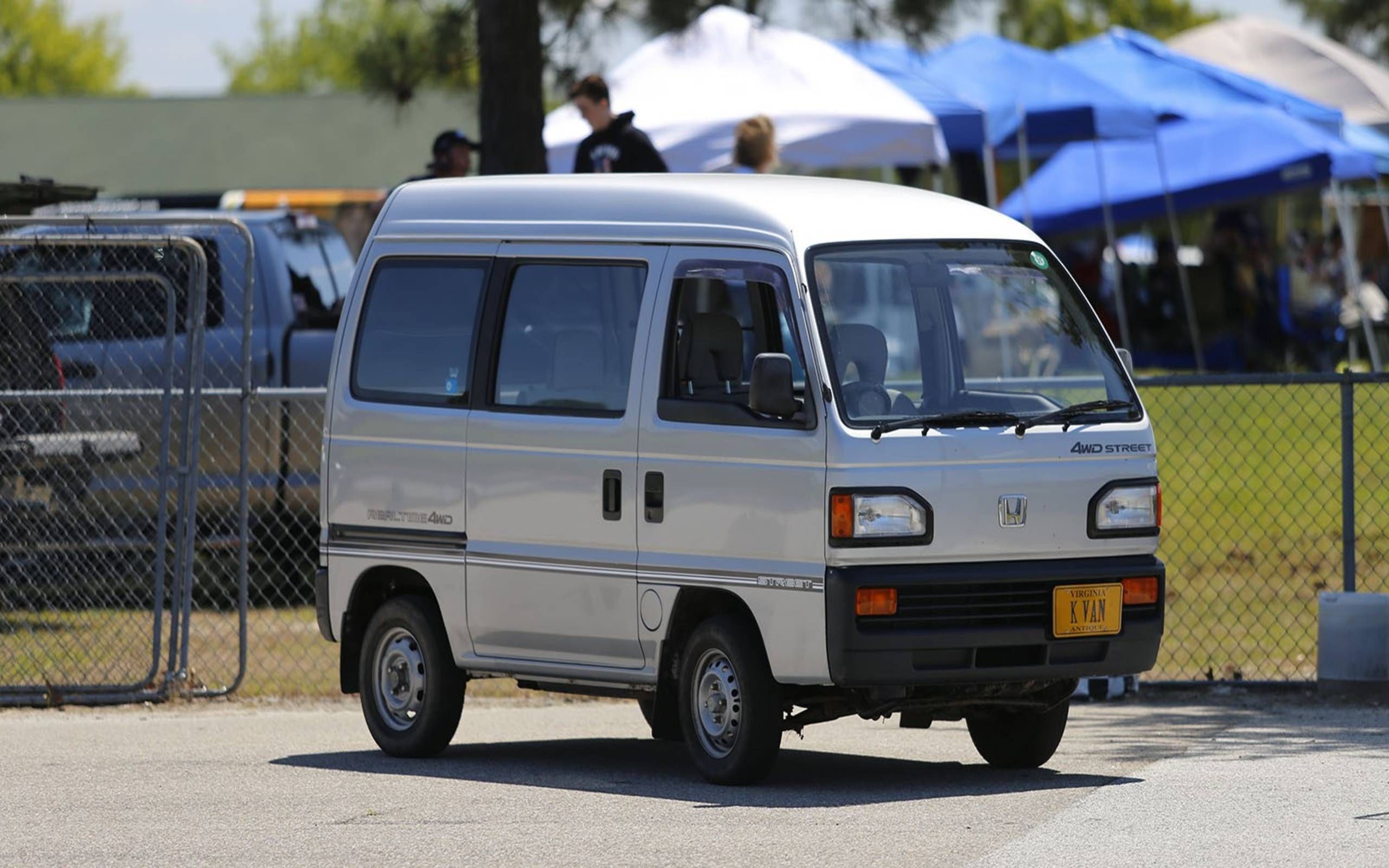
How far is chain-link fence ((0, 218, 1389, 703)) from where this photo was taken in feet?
37.0

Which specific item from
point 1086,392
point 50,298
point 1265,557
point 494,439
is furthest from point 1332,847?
point 50,298

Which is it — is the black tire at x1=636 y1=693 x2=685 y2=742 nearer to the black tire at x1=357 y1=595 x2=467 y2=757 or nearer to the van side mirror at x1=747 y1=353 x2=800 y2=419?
the black tire at x1=357 y1=595 x2=467 y2=757

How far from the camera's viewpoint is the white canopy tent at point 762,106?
1744cm

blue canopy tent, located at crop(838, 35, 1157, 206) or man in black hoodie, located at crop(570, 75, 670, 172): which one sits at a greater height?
blue canopy tent, located at crop(838, 35, 1157, 206)

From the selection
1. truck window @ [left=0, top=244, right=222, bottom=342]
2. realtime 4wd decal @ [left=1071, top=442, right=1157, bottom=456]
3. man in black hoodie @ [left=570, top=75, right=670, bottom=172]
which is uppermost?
man in black hoodie @ [left=570, top=75, right=670, bottom=172]

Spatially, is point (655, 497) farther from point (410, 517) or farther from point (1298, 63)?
point (1298, 63)

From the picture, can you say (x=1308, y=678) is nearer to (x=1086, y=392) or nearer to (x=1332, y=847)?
(x=1086, y=392)

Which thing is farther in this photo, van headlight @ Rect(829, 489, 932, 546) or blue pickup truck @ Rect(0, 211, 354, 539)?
blue pickup truck @ Rect(0, 211, 354, 539)

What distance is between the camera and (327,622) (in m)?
9.66

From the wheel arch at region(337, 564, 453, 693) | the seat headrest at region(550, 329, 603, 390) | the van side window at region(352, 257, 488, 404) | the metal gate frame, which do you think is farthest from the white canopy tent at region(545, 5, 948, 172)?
the seat headrest at region(550, 329, 603, 390)

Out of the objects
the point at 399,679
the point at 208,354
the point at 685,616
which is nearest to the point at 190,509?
the point at 399,679

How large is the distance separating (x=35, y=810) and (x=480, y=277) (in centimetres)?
269

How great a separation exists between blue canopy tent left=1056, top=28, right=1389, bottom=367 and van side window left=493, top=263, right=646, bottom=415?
1597 centimetres

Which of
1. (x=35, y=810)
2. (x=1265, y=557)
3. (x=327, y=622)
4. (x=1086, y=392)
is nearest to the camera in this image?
(x=35, y=810)
